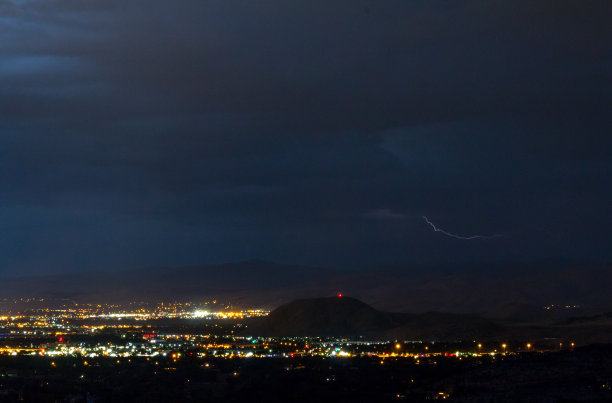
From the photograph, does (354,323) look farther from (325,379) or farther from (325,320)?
(325,379)

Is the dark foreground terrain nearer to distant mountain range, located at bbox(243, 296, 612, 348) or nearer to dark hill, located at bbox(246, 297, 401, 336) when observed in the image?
distant mountain range, located at bbox(243, 296, 612, 348)

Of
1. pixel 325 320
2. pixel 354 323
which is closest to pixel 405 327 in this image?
pixel 354 323

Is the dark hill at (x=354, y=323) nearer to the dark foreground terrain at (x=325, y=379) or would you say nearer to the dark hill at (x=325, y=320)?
the dark hill at (x=325, y=320)

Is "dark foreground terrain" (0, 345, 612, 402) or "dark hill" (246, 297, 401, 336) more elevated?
"dark hill" (246, 297, 401, 336)

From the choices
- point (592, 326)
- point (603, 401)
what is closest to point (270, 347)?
point (592, 326)

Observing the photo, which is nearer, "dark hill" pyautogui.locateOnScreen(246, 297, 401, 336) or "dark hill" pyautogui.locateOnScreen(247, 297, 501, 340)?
"dark hill" pyautogui.locateOnScreen(247, 297, 501, 340)

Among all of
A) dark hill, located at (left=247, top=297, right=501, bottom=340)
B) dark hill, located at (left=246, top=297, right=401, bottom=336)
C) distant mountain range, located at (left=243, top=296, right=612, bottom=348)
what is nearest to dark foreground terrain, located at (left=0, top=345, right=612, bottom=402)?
distant mountain range, located at (left=243, top=296, right=612, bottom=348)

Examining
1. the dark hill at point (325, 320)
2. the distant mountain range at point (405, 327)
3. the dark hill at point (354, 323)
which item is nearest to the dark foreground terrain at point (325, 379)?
the distant mountain range at point (405, 327)
